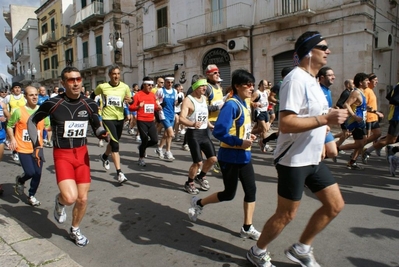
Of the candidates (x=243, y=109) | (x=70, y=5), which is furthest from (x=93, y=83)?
(x=243, y=109)

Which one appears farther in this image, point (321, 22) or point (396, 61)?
point (396, 61)

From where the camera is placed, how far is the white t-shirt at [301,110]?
2475mm

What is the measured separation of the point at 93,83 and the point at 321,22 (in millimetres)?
21948

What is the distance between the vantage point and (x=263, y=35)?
15875 millimetres

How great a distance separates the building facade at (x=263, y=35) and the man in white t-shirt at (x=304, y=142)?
11856 millimetres

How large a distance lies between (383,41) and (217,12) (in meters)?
8.36

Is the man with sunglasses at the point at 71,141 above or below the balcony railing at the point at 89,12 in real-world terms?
below

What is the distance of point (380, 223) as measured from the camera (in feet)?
12.7

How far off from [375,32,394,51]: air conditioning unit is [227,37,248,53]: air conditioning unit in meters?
5.81

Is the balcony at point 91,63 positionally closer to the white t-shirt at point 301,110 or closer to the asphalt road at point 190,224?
the asphalt road at point 190,224

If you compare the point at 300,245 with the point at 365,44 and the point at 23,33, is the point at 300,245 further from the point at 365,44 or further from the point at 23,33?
the point at 23,33

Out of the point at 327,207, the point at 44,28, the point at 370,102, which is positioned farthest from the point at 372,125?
the point at 44,28

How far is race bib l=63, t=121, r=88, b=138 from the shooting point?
3.67 m

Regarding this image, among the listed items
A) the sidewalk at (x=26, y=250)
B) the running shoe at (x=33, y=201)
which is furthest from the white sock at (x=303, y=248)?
the running shoe at (x=33, y=201)
